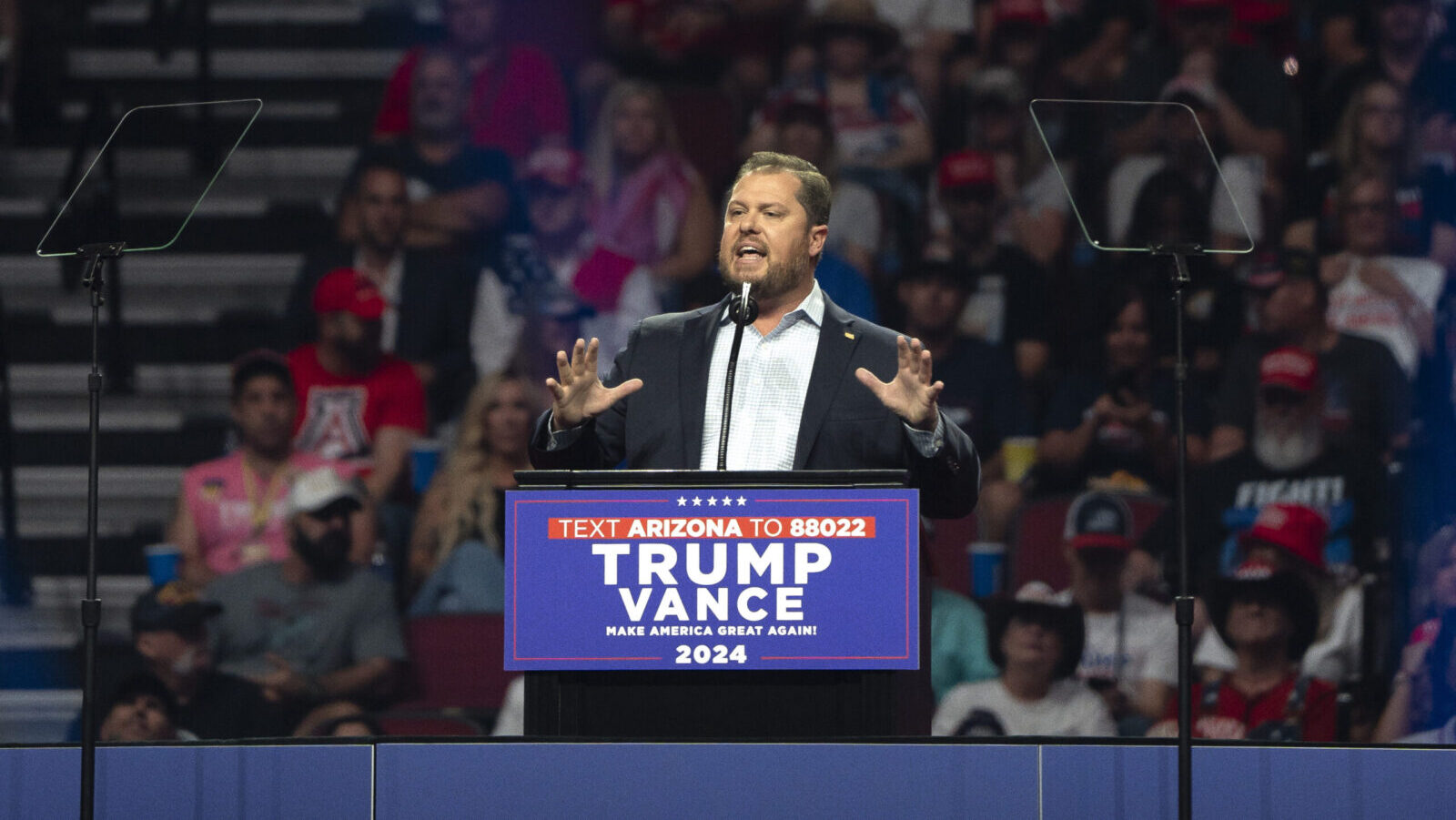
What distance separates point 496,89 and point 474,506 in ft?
4.92

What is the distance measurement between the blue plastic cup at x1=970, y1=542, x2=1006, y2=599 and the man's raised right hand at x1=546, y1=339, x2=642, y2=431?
2.81m

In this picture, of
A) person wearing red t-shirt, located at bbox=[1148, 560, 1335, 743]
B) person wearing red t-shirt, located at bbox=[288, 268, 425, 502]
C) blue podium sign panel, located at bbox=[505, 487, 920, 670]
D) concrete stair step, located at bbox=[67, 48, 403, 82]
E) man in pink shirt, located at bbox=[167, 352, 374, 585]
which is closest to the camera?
blue podium sign panel, located at bbox=[505, 487, 920, 670]

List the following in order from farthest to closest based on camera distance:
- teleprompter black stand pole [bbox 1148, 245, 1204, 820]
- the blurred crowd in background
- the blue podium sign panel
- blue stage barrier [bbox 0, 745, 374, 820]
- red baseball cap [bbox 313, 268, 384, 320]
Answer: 1. red baseball cap [bbox 313, 268, 384, 320]
2. the blurred crowd in background
3. teleprompter black stand pole [bbox 1148, 245, 1204, 820]
4. blue stage barrier [bbox 0, 745, 374, 820]
5. the blue podium sign panel

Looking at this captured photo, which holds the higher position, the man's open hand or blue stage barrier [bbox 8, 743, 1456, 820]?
the man's open hand

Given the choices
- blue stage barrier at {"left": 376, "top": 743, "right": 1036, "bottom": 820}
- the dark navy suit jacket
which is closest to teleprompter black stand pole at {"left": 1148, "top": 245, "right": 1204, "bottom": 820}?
blue stage barrier at {"left": 376, "top": 743, "right": 1036, "bottom": 820}

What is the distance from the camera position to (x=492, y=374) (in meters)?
5.75

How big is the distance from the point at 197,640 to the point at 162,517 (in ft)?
2.59

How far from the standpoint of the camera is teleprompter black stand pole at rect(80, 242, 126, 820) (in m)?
3.29

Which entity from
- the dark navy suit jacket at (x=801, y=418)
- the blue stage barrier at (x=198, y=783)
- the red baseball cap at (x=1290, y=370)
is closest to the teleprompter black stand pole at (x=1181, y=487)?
the dark navy suit jacket at (x=801, y=418)

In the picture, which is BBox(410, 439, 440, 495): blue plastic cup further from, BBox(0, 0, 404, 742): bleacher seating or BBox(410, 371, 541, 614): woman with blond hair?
BBox(0, 0, 404, 742): bleacher seating

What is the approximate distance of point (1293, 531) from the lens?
5344 millimetres

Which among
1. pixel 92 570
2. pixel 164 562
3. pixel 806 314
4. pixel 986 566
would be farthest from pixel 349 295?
pixel 806 314

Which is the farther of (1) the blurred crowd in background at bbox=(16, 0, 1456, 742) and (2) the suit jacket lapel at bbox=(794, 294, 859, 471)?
(1) the blurred crowd in background at bbox=(16, 0, 1456, 742)

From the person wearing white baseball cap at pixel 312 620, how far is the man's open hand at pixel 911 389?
119 inches
